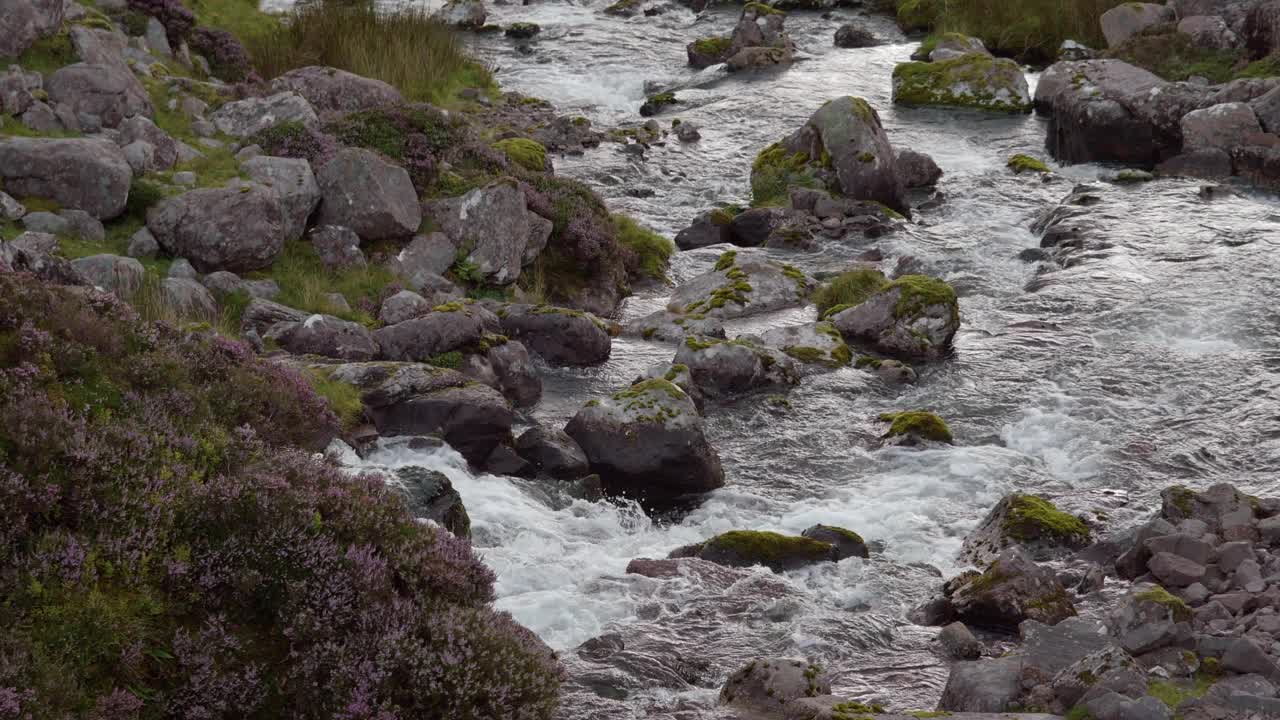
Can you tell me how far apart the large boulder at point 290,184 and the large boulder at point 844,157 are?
12.0m

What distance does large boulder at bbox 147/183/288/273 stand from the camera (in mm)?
18859

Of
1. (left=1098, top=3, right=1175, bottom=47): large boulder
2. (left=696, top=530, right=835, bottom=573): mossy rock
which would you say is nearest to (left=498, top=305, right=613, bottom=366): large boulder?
(left=696, top=530, right=835, bottom=573): mossy rock

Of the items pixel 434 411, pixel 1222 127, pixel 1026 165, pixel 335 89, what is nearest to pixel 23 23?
pixel 335 89

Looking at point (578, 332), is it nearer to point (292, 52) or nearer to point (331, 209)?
point (331, 209)

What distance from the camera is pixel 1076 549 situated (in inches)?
590

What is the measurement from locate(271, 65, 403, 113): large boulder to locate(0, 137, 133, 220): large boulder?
22.2 feet

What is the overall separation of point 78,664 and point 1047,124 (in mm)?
31542

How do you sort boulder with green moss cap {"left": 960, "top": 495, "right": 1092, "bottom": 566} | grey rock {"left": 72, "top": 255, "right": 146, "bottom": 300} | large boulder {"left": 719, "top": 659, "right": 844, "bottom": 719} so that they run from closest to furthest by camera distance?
large boulder {"left": 719, "top": 659, "right": 844, "bottom": 719}, boulder with green moss cap {"left": 960, "top": 495, "right": 1092, "bottom": 566}, grey rock {"left": 72, "top": 255, "right": 146, "bottom": 300}

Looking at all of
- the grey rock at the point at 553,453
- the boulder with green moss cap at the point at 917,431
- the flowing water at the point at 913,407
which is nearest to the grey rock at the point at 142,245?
the flowing water at the point at 913,407

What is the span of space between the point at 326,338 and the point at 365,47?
14855 millimetres

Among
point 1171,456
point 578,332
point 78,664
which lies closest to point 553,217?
point 578,332

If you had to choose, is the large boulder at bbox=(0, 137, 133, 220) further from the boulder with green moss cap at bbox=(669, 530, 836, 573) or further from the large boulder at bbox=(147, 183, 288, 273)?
the boulder with green moss cap at bbox=(669, 530, 836, 573)

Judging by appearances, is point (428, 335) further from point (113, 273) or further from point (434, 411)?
point (113, 273)

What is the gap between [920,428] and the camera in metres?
18.2
